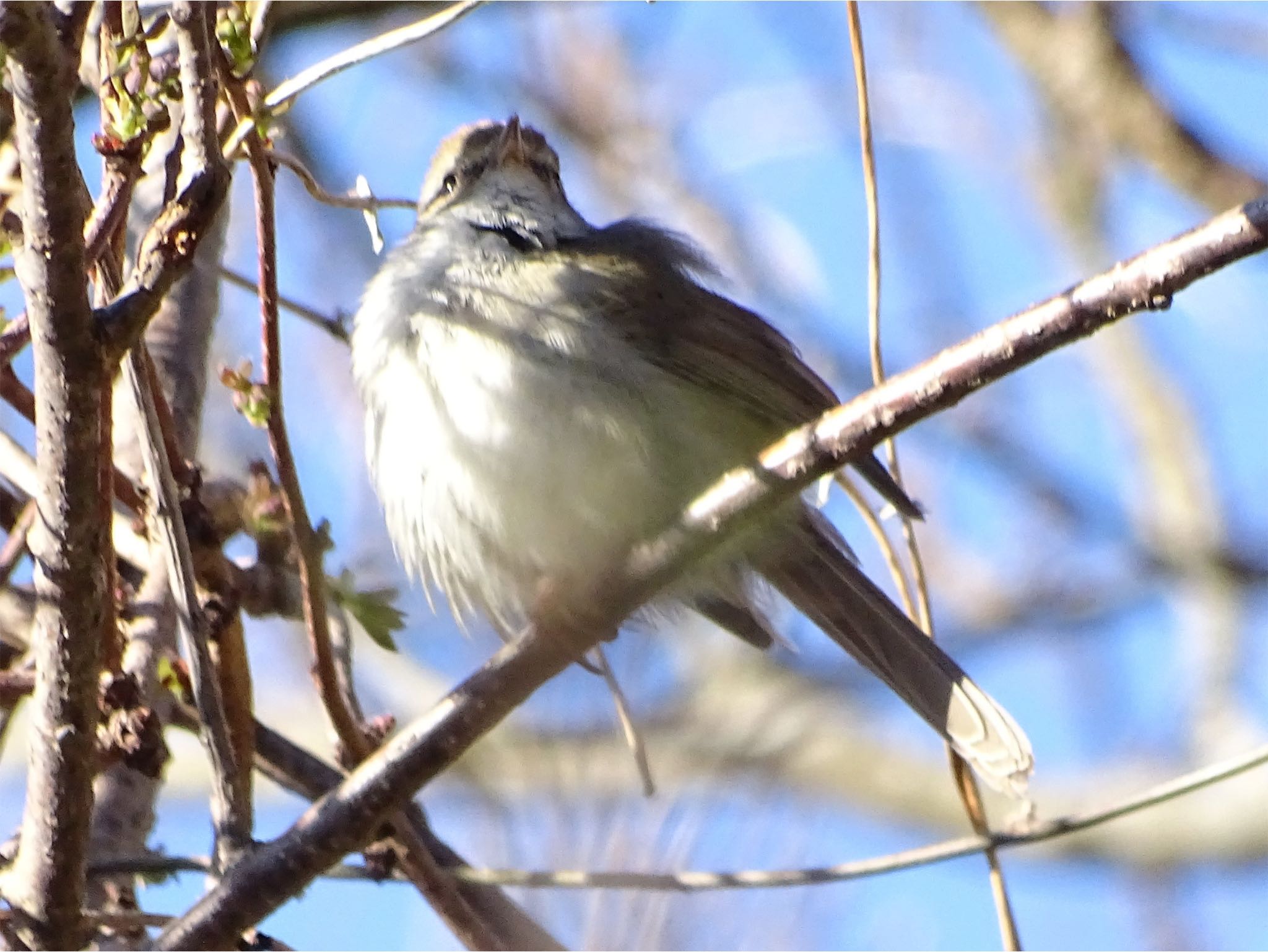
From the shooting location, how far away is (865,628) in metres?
3.63

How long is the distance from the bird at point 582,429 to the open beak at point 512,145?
0.25 metres

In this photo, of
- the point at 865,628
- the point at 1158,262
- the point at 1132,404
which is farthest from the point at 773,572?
the point at 1132,404

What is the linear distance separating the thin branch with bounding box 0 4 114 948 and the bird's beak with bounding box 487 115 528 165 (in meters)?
2.19

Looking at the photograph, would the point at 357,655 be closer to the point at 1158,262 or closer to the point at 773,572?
the point at 773,572

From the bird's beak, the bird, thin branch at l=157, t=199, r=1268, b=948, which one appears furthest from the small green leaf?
the bird's beak

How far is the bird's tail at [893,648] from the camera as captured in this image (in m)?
3.26

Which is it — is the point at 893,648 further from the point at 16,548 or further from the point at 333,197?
the point at 16,548

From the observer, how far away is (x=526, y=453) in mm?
3318

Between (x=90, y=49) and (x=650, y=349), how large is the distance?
4.31 feet

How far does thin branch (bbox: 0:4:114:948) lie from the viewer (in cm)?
175

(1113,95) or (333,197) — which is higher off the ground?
(1113,95)

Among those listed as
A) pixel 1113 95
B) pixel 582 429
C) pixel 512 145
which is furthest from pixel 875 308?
pixel 1113 95

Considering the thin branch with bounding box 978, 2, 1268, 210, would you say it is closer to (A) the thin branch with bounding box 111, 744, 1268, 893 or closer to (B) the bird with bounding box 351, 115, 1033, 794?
(B) the bird with bounding box 351, 115, 1033, 794

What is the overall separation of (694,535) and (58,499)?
866 mm
